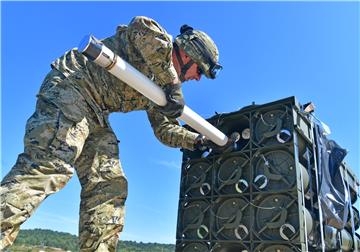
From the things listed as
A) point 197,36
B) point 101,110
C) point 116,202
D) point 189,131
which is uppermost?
point 197,36

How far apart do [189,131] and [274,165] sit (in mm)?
815

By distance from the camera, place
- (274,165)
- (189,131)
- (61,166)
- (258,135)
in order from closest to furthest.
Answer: (61,166) < (274,165) < (258,135) < (189,131)

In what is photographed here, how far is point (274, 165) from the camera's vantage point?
8.87ft

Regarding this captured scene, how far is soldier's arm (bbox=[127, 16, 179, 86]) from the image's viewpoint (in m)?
2.18

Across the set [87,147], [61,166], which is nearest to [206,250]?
→ [87,147]

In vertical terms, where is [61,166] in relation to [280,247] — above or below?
above

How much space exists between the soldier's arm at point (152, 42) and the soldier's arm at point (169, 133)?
2.60ft

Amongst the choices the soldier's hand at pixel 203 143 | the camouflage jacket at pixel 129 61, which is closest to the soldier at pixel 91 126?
the camouflage jacket at pixel 129 61

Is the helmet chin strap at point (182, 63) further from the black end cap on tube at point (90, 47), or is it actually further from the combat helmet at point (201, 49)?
the black end cap on tube at point (90, 47)

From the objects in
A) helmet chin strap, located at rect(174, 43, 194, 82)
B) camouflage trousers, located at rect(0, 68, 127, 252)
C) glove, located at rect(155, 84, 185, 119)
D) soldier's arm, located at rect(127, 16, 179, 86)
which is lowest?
camouflage trousers, located at rect(0, 68, 127, 252)

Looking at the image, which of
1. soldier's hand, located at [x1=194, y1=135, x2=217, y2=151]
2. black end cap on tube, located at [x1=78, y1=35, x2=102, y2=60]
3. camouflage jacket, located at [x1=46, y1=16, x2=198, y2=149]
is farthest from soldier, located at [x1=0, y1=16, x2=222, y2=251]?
soldier's hand, located at [x1=194, y1=135, x2=217, y2=151]

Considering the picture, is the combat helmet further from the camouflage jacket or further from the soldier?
the camouflage jacket

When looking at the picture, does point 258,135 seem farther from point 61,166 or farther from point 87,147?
point 61,166

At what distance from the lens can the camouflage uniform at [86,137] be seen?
171 centimetres
